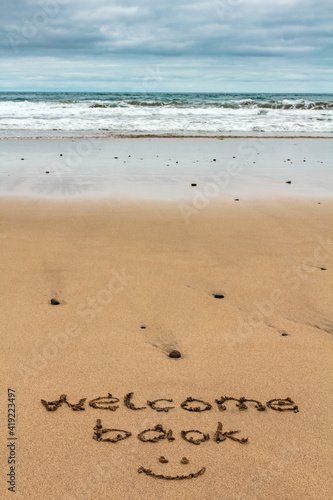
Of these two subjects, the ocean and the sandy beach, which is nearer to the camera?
the sandy beach

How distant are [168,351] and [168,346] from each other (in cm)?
6

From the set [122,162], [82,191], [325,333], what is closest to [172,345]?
[325,333]

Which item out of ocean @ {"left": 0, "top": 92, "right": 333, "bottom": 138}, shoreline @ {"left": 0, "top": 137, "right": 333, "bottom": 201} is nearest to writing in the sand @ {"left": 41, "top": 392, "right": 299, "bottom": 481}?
shoreline @ {"left": 0, "top": 137, "right": 333, "bottom": 201}

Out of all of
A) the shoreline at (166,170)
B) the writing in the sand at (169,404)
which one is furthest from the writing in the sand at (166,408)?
the shoreline at (166,170)

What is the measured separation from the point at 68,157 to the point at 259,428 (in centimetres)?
962

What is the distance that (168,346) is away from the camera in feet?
10.2

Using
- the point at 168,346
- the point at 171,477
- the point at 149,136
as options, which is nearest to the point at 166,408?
the point at 171,477

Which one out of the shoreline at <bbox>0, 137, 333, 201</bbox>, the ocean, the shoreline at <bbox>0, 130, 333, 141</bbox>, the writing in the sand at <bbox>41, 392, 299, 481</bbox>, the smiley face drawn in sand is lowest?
the smiley face drawn in sand

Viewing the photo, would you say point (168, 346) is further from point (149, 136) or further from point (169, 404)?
point (149, 136)

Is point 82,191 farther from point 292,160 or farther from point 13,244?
point 292,160

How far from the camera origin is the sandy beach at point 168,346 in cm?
213

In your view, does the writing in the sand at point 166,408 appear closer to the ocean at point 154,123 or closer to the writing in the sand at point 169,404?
the writing in the sand at point 169,404

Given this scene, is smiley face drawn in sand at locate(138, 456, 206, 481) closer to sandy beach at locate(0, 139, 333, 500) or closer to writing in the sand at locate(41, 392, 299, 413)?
sandy beach at locate(0, 139, 333, 500)

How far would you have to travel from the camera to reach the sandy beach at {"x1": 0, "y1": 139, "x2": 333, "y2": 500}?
2133 millimetres
